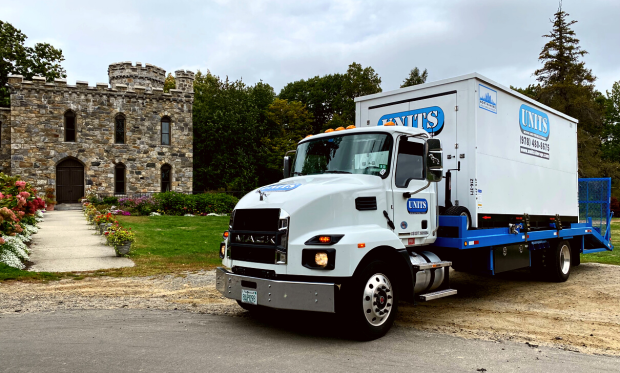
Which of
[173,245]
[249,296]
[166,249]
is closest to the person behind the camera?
[249,296]

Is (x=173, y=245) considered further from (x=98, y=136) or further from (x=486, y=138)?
(x=98, y=136)

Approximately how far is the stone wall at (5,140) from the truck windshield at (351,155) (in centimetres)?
2853

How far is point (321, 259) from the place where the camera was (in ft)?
17.2

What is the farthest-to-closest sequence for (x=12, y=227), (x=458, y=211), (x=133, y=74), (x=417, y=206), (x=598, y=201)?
(x=133, y=74) → (x=598, y=201) → (x=12, y=227) → (x=458, y=211) → (x=417, y=206)

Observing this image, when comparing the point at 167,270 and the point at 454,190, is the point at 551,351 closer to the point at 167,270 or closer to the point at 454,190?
the point at 454,190

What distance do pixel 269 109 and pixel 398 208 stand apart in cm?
4139

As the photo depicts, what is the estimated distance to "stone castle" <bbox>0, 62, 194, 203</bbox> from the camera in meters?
28.3

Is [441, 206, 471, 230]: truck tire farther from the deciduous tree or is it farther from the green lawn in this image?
the deciduous tree

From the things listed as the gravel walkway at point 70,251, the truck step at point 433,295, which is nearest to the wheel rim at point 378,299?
the truck step at point 433,295

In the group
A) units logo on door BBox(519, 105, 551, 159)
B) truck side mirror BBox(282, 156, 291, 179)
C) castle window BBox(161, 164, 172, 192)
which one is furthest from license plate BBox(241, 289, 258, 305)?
castle window BBox(161, 164, 172, 192)

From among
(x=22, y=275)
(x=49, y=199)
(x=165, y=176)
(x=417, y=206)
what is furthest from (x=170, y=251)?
Answer: (x=165, y=176)

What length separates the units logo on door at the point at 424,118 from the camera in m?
7.70

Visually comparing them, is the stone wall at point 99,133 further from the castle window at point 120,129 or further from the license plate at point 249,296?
the license plate at point 249,296

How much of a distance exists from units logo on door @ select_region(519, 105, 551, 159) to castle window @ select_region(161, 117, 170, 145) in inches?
1058
